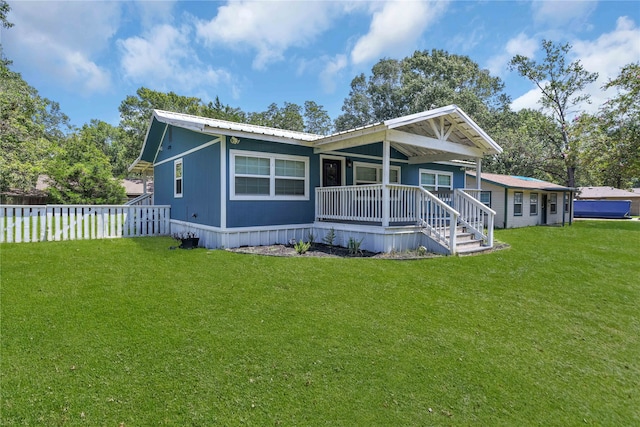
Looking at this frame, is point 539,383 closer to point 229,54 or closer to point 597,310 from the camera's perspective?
point 597,310

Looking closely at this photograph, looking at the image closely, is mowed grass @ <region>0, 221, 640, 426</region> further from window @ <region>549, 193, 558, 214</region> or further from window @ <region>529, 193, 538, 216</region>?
window @ <region>549, 193, 558, 214</region>

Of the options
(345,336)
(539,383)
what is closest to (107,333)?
(345,336)

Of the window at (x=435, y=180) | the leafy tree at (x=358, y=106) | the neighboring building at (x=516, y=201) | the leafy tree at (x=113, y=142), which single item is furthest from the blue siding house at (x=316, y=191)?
the leafy tree at (x=358, y=106)

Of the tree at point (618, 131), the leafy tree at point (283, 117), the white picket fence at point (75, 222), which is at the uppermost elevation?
the leafy tree at point (283, 117)

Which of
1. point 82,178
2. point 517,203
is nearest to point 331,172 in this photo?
point 82,178

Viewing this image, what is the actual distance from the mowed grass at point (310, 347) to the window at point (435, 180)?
7.85 m

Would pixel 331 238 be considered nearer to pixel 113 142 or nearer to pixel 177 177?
pixel 177 177

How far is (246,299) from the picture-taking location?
4.61 meters

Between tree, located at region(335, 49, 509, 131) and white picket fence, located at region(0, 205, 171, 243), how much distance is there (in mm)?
25873

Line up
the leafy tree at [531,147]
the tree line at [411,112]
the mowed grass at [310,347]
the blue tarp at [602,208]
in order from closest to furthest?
the mowed grass at [310,347] < the tree line at [411,112] < the leafy tree at [531,147] < the blue tarp at [602,208]

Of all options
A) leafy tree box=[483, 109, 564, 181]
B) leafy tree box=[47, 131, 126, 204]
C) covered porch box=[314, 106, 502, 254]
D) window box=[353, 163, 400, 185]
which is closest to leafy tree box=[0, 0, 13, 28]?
leafy tree box=[47, 131, 126, 204]

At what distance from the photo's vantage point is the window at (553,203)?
822 inches

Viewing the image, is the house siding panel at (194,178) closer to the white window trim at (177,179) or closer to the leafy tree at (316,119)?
the white window trim at (177,179)

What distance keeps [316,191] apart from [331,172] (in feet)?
3.47
